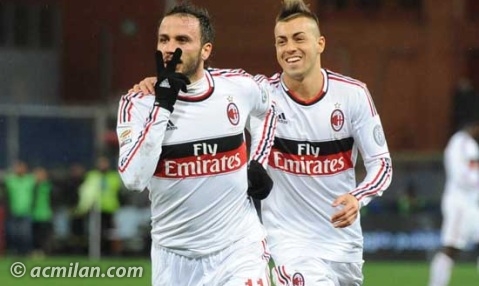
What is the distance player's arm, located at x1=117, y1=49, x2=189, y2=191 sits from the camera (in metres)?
7.76

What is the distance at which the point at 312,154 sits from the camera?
9.35 m

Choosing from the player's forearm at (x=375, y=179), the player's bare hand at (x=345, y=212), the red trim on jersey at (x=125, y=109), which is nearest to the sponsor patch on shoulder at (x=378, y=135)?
the player's forearm at (x=375, y=179)

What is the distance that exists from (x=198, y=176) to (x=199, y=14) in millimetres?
948

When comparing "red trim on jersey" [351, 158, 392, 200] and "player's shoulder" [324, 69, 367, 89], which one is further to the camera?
"player's shoulder" [324, 69, 367, 89]

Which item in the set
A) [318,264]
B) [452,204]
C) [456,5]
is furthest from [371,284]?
[456,5]

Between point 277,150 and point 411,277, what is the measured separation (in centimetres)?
1163

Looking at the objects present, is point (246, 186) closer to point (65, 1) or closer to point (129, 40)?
point (129, 40)

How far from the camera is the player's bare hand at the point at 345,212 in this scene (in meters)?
8.62

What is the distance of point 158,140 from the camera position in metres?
7.80

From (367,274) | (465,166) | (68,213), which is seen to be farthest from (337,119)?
(68,213)

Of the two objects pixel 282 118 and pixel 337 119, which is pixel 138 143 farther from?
pixel 337 119

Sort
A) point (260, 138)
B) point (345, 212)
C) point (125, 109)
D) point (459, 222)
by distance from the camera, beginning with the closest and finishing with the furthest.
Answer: point (125, 109)
point (345, 212)
point (260, 138)
point (459, 222)

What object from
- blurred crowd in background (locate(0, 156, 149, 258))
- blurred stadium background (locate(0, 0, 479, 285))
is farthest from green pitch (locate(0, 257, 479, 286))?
blurred crowd in background (locate(0, 156, 149, 258))

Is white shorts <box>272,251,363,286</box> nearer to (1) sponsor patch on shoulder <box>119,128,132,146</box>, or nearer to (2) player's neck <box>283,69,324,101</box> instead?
(2) player's neck <box>283,69,324,101</box>
